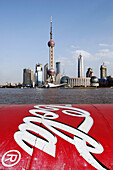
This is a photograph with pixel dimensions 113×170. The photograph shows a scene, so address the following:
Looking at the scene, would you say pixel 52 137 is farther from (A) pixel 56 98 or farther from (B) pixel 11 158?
(A) pixel 56 98

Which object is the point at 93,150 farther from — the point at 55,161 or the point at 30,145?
the point at 30,145

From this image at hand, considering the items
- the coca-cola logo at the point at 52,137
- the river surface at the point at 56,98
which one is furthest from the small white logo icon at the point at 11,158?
the river surface at the point at 56,98

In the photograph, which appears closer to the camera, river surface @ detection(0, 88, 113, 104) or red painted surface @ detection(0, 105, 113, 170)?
red painted surface @ detection(0, 105, 113, 170)

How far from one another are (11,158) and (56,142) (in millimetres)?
1190

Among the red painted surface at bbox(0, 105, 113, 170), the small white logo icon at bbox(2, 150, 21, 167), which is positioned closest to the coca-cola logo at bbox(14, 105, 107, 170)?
the red painted surface at bbox(0, 105, 113, 170)

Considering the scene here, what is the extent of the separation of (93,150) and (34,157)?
1507mm

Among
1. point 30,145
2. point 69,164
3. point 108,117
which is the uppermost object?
point 108,117

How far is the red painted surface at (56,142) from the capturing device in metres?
3.36

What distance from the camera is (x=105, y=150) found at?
145 inches

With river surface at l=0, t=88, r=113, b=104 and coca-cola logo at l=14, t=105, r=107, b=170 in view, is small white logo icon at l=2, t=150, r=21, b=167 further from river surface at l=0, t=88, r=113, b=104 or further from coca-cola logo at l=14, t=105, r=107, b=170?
river surface at l=0, t=88, r=113, b=104

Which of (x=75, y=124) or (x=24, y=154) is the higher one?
(x=75, y=124)

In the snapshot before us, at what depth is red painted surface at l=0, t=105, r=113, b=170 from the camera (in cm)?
336

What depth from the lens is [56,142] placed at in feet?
12.7

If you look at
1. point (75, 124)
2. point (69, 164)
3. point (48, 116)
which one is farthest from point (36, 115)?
point (69, 164)
